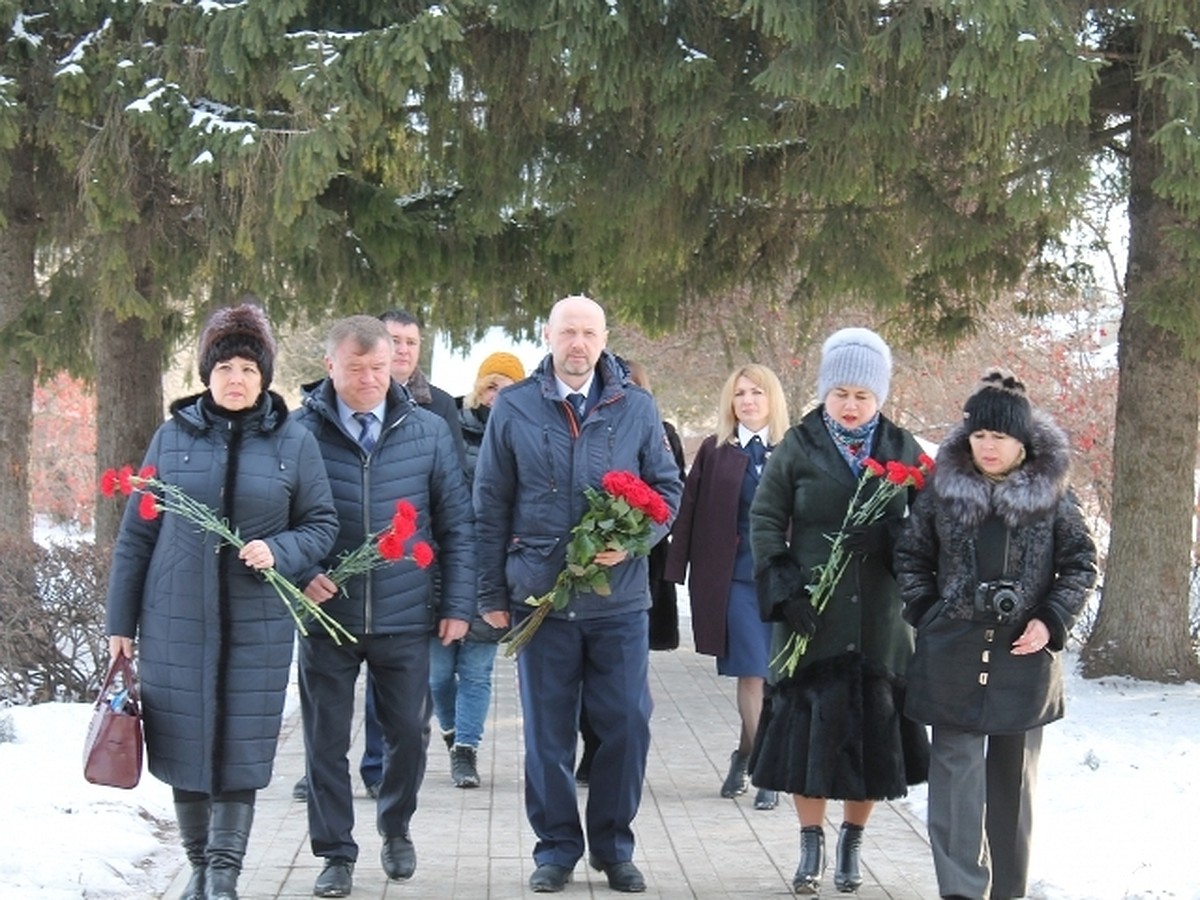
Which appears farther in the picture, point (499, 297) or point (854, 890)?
point (499, 297)

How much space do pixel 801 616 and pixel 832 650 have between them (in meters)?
0.20

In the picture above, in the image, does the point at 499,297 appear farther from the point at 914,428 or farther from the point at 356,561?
the point at 914,428

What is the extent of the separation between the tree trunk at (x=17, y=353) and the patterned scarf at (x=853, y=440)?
8.63 meters

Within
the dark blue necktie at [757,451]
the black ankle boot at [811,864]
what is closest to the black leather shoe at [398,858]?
the black ankle boot at [811,864]

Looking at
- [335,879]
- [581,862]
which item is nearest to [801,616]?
[581,862]

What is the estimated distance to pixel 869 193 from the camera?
12.1 metres

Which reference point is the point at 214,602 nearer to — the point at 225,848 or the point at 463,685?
the point at 225,848

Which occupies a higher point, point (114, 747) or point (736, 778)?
point (114, 747)

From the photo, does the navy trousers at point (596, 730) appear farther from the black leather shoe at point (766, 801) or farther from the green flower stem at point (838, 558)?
the black leather shoe at point (766, 801)

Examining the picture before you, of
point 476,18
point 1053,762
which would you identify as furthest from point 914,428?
point 1053,762

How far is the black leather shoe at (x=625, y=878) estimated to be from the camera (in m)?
6.48

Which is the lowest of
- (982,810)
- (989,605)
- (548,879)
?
(548,879)

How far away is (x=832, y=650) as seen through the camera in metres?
6.49

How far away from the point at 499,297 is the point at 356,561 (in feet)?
28.8
